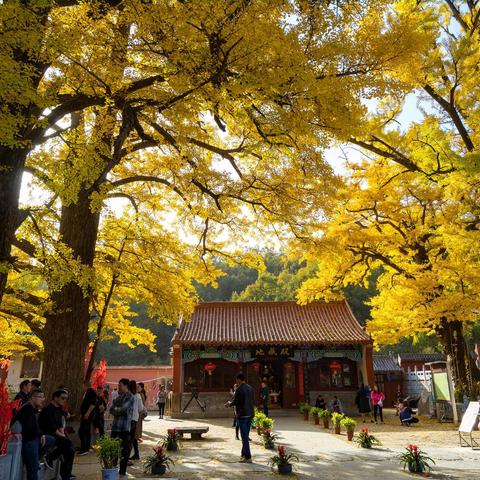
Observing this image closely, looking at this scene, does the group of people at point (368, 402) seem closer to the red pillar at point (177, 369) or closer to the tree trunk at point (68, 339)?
the red pillar at point (177, 369)

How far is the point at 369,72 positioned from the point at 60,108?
5.20m

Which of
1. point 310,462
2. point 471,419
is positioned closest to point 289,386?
point 471,419

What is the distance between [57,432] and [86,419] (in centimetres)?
261

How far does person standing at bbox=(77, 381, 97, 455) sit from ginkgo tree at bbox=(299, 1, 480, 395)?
5.97 metres

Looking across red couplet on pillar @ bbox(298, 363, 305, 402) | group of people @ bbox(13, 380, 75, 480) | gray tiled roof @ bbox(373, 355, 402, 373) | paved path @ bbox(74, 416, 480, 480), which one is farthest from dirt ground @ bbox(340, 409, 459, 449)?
gray tiled roof @ bbox(373, 355, 402, 373)

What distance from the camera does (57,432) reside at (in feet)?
21.1

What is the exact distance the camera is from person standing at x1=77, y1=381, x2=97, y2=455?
28.9ft

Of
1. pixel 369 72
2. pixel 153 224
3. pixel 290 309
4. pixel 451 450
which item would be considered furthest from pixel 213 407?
pixel 369 72

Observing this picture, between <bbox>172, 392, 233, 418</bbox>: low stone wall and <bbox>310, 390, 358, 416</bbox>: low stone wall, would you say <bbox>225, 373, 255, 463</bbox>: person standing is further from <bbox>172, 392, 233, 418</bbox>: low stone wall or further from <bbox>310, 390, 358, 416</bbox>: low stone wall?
<bbox>310, 390, 358, 416</bbox>: low stone wall

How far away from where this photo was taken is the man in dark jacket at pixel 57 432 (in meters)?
6.44

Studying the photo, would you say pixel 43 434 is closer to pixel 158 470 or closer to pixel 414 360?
pixel 158 470

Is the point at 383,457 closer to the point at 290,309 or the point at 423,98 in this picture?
the point at 423,98

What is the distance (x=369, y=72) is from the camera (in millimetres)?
7277

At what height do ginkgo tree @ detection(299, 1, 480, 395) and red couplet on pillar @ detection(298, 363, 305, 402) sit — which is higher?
ginkgo tree @ detection(299, 1, 480, 395)
